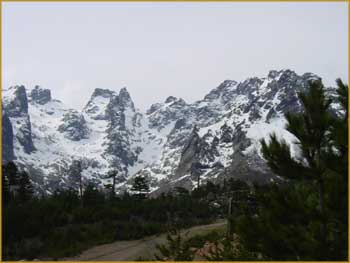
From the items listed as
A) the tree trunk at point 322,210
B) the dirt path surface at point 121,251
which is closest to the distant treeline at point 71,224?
the dirt path surface at point 121,251

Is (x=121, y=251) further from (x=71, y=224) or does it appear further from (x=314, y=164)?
(x=314, y=164)

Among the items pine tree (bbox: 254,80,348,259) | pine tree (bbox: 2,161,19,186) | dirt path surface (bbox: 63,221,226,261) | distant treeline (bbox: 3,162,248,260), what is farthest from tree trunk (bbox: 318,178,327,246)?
pine tree (bbox: 2,161,19,186)

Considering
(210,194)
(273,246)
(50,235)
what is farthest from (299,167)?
(210,194)

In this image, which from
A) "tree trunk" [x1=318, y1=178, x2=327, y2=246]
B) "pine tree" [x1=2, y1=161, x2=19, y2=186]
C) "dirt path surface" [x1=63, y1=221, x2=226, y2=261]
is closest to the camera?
"tree trunk" [x1=318, y1=178, x2=327, y2=246]

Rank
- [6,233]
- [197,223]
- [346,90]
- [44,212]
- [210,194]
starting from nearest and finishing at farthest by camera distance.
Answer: [346,90]
[6,233]
[44,212]
[197,223]
[210,194]

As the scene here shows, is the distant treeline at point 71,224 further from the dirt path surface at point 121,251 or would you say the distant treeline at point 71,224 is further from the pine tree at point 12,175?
the pine tree at point 12,175

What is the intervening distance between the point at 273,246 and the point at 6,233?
21.6 metres

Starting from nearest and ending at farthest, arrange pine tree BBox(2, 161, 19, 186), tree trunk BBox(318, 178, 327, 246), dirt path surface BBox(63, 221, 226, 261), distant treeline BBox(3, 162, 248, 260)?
1. tree trunk BBox(318, 178, 327, 246)
2. dirt path surface BBox(63, 221, 226, 261)
3. distant treeline BBox(3, 162, 248, 260)
4. pine tree BBox(2, 161, 19, 186)

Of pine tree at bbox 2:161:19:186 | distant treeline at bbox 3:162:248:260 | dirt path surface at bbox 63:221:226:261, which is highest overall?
pine tree at bbox 2:161:19:186

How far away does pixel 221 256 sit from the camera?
12.8 metres

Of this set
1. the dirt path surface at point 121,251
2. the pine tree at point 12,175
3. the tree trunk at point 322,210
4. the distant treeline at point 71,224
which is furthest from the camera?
the pine tree at point 12,175

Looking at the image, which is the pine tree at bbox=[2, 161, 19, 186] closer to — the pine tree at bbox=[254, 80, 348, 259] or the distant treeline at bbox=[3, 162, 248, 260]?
the distant treeline at bbox=[3, 162, 248, 260]

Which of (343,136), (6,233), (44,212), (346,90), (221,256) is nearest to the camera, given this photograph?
(343,136)

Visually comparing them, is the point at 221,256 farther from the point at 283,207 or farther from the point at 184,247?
Answer: the point at 283,207
